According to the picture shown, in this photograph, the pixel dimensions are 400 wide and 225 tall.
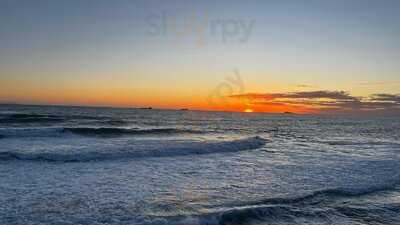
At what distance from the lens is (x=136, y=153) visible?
20062 millimetres

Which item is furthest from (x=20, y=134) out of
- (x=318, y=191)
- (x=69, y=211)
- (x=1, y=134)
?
(x=318, y=191)

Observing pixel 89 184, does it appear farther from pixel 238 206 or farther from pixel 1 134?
pixel 1 134

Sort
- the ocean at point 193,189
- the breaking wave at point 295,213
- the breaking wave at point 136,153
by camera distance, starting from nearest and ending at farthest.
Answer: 1. the breaking wave at point 295,213
2. the ocean at point 193,189
3. the breaking wave at point 136,153

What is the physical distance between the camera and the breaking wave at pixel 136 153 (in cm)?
1783

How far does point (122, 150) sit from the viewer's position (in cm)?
2070

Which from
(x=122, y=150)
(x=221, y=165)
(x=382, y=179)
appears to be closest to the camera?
(x=382, y=179)

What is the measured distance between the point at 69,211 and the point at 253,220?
433 cm

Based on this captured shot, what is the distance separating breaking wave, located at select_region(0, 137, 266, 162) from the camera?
17.8 meters

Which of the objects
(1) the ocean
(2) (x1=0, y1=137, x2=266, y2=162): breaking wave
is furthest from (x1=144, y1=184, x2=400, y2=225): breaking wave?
(2) (x1=0, y1=137, x2=266, y2=162): breaking wave

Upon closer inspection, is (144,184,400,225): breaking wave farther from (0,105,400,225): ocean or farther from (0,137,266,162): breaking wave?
(0,137,266,162): breaking wave

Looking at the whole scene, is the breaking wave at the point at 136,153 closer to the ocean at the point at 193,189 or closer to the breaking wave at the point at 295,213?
the ocean at the point at 193,189


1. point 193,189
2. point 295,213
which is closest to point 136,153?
point 193,189

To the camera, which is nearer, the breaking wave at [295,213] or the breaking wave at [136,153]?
the breaking wave at [295,213]

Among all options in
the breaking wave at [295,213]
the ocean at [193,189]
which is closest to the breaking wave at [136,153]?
the ocean at [193,189]
